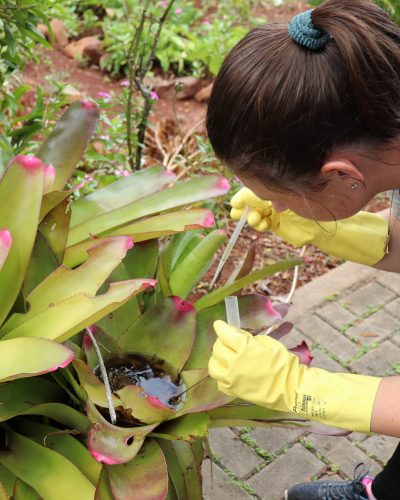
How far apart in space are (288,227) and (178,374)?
569 mm

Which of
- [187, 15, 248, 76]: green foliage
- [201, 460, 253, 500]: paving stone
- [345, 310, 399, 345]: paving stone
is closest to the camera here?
[201, 460, 253, 500]: paving stone

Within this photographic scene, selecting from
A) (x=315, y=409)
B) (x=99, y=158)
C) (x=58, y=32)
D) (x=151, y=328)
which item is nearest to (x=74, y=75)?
(x=58, y=32)

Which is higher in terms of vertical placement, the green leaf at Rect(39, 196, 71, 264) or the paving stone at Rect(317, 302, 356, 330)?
the green leaf at Rect(39, 196, 71, 264)

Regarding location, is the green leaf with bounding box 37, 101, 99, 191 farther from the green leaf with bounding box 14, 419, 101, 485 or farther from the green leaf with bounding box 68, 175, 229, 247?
the green leaf with bounding box 14, 419, 101, 485

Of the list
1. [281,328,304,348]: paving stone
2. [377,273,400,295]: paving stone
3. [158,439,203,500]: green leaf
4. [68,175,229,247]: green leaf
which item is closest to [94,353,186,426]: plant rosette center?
[158,439,203,500]: green leaf

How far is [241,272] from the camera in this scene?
1815mm

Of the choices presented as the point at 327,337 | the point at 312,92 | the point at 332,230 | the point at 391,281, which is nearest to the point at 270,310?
the point at 332,230

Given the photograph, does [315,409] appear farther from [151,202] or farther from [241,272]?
[151,202]

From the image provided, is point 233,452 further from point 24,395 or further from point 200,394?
point 24,395

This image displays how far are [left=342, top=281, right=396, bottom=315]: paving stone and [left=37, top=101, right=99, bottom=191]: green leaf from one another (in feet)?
4.94

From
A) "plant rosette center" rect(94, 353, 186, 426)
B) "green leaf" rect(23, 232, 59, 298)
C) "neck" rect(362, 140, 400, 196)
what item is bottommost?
"plant rosette center" rect(94, 353, 186, 426)

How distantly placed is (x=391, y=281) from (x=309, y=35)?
77.1 inches

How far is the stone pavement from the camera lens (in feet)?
7.16

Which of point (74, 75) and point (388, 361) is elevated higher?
point (74, 75)
